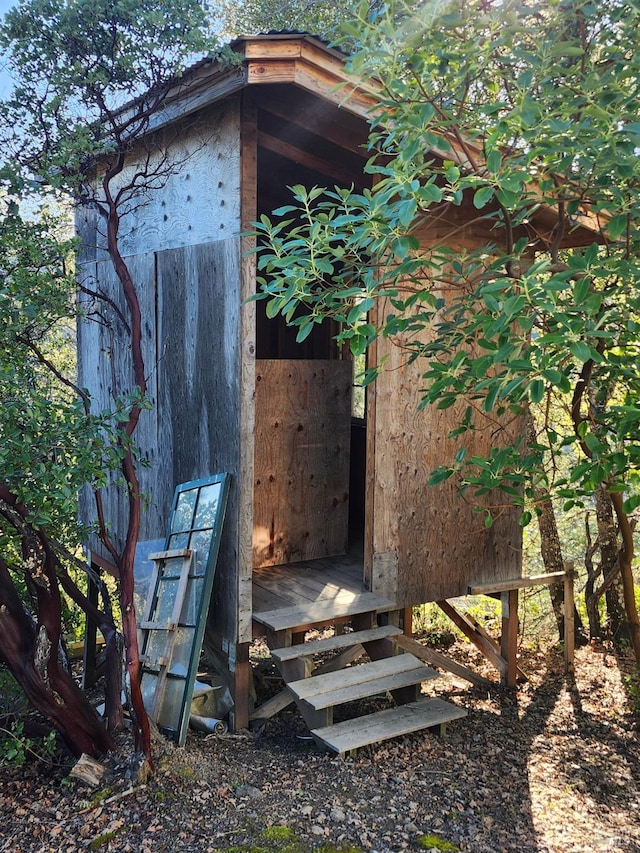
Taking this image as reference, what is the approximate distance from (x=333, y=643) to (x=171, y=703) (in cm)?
104

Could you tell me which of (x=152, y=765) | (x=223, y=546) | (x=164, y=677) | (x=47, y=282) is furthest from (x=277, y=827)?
(x=47, y=282)

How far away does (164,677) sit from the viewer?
15.4 feet

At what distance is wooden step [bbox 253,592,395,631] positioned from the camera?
4875mm

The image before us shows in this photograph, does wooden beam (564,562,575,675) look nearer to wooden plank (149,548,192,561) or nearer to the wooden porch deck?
the wooden porch deck

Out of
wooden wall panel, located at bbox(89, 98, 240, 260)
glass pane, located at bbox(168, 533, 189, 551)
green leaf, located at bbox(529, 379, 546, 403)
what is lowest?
glass pane, located at bbox(168, 533, 189, 551)

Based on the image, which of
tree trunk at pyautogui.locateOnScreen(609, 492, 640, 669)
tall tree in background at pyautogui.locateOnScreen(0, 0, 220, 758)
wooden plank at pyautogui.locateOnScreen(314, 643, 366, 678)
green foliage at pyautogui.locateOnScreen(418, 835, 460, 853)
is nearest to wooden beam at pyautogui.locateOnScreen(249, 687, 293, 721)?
wooden plank at pyautogui.locateOnScreen(314, 643, 366, 678)

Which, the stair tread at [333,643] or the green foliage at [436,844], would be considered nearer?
the green foliage at [436,844]

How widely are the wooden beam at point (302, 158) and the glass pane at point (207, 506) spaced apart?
236cm

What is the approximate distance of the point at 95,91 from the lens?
442cm

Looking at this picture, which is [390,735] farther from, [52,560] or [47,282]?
[47,282]

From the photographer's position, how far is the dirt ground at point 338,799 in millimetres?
3693

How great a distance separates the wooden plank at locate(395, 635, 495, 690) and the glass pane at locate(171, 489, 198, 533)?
6.09 ft

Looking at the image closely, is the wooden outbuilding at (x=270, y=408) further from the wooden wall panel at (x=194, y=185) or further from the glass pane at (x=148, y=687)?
the glass pane at (x=148, y=687)

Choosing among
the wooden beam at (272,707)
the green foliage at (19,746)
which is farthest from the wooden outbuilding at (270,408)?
the green foliage at (19,746)
